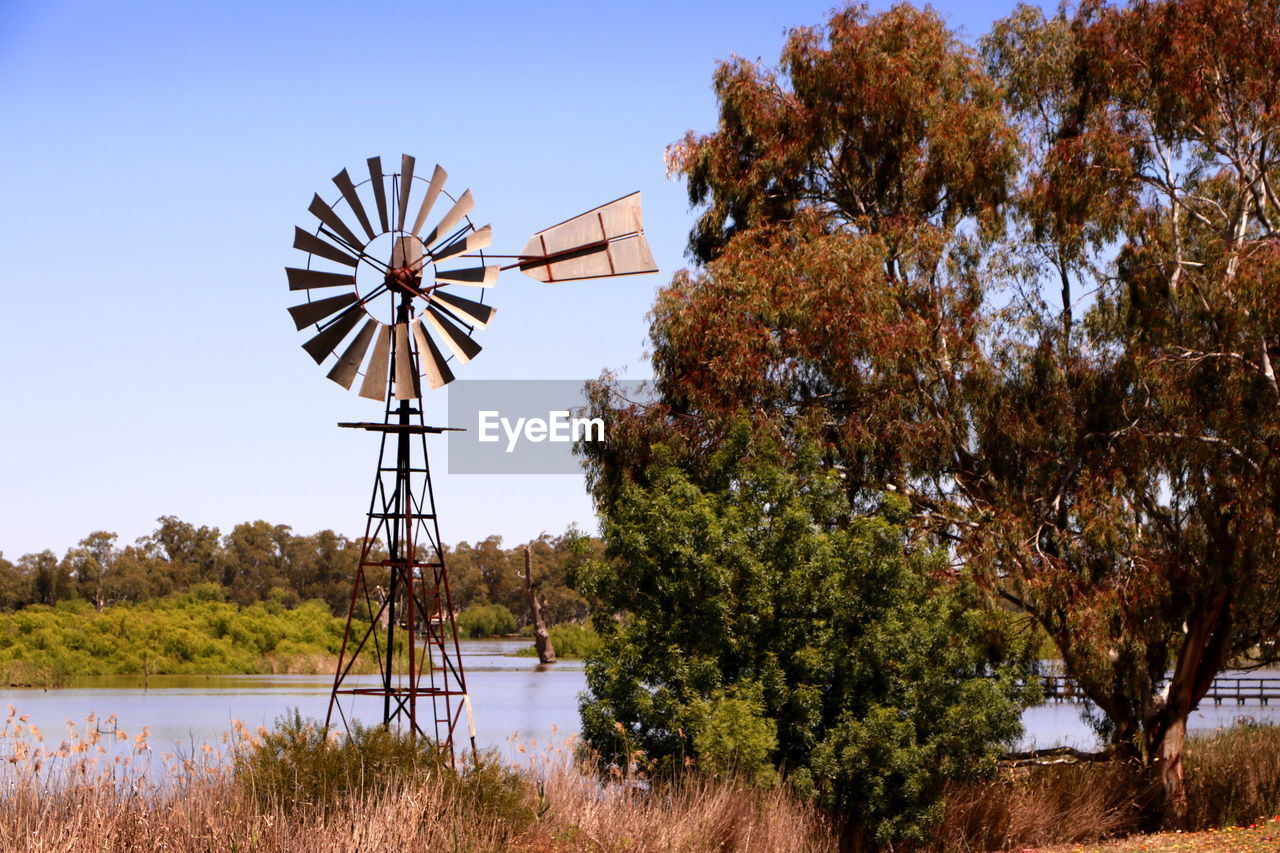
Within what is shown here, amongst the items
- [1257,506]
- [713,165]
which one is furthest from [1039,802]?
[713,165]

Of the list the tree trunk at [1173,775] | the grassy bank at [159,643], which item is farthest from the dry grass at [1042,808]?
the grassy bank at [159,643]

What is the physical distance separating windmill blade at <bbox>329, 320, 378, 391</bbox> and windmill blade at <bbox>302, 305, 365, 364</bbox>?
0.10 m

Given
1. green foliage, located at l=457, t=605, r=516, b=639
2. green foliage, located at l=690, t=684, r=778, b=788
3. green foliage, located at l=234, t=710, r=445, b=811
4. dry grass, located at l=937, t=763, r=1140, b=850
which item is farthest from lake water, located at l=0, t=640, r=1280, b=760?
green foliage, located at l=457, t=605, r=516, b=639

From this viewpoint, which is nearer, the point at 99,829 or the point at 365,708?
the point at 99,829

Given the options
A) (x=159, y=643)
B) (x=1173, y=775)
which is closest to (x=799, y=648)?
(x=1173, y=775)

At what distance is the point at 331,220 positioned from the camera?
1078 cm

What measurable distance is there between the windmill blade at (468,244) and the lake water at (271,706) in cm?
813

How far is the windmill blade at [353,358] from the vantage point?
10.8 m

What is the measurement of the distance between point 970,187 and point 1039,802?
24.1 feet

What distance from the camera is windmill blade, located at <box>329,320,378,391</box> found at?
35.3 feet

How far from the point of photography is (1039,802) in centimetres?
1485

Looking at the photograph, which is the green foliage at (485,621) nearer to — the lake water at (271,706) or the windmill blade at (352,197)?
the lake water at (271,706)

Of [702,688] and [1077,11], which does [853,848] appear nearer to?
[702,688]

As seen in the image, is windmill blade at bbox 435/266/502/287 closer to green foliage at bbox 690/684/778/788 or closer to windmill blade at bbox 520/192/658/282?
windmill blade at bbox 520/192/658/282
